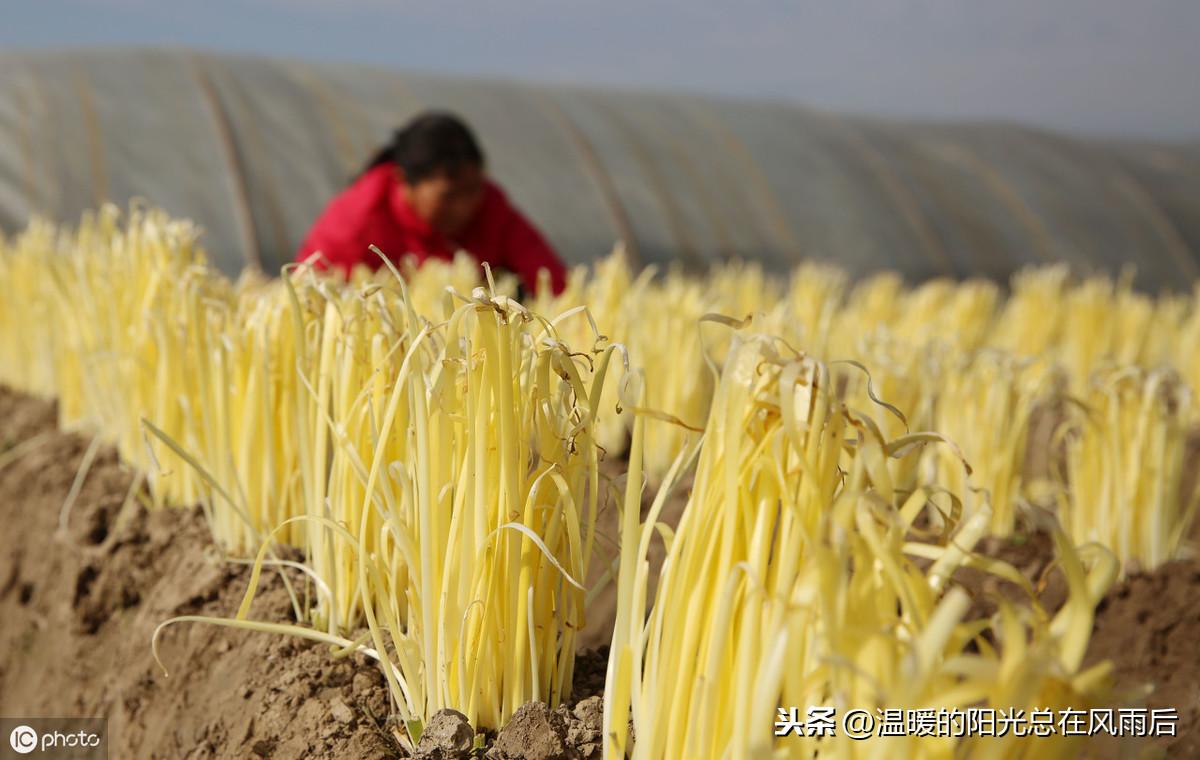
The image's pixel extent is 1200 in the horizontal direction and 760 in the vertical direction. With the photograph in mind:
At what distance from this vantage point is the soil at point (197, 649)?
3.24 feet

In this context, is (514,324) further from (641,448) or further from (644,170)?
(644,170)

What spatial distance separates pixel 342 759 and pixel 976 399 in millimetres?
1599

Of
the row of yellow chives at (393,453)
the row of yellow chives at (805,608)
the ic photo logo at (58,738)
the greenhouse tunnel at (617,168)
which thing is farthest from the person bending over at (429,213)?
the row of yellow chives at (805,608)

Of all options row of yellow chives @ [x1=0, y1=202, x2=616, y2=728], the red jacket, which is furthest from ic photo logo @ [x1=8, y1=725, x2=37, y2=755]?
the red jacket

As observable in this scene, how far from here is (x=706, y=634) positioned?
31.4 inches

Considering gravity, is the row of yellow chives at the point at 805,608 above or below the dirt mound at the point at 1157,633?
above

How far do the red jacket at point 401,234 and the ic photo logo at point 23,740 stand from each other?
7.45 feet

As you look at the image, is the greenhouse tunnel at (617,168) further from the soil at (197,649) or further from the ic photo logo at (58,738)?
the ic photo logo at (58,738)

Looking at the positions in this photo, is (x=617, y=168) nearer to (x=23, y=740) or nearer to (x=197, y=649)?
(x=23, y=740)

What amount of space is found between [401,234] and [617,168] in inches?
151

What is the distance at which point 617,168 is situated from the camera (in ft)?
24.8

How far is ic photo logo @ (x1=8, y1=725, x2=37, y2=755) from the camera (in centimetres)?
153

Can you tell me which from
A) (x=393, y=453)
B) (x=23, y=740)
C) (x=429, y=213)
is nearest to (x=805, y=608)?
(x=393, y=453)

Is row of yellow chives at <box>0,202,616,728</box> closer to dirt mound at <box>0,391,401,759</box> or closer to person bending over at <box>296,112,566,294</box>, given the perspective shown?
dirt mound at <box>0,391,401,759</box>
